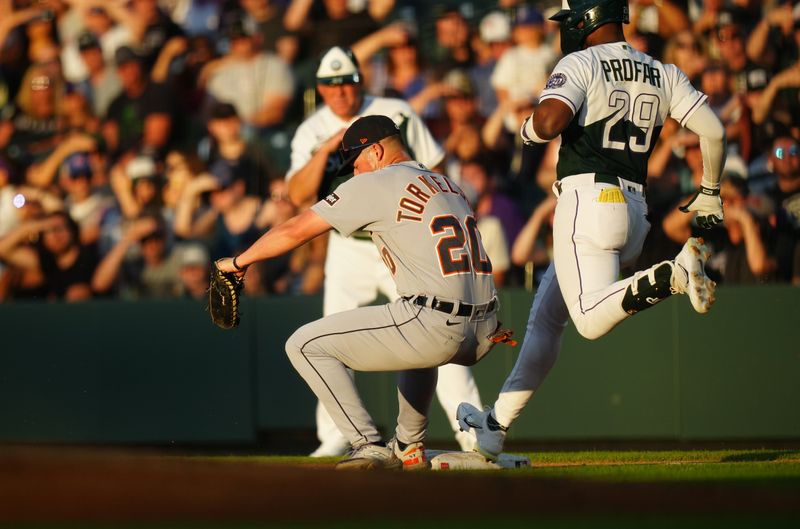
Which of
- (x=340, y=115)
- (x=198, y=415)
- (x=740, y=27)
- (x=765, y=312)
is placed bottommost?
(x=198, y=415)

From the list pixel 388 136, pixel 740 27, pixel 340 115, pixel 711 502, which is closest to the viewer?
pixel 711 502

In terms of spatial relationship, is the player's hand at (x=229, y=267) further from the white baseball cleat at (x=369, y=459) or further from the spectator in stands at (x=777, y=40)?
the spectator in stands at (x=777, y=40)

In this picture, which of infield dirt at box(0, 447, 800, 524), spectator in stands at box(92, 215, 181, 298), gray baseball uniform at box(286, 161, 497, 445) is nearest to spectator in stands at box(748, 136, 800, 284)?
gray baseball uniform at box(286, 161, 497, 445)

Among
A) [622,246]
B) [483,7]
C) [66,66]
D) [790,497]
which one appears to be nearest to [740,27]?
[483,7]

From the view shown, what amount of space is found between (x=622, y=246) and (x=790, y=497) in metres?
1.69

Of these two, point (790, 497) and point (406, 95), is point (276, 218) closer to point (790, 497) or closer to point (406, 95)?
point (406, 95)

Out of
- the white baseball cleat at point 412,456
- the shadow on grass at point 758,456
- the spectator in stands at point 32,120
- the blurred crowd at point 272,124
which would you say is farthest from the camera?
the spectator in stands at point 32,120

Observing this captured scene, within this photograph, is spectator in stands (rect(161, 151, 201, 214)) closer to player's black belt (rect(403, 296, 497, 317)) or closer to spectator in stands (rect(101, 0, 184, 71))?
spectator in stands (rect(101, 0, 184, 71))

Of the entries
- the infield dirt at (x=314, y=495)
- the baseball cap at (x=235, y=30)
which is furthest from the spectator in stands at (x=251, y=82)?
the infield dirt at (x=314, y=495)

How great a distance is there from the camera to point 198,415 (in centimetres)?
995

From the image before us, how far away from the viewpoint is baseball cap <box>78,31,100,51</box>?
1095 centimetres

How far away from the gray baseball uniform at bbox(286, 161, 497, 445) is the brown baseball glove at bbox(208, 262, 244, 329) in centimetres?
41

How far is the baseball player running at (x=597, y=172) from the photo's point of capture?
575 cm

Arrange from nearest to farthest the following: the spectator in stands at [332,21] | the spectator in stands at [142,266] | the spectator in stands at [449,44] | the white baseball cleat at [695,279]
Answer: the white baseball cleat at [695,279], the spectator in stands at [449,44], the spectator in stands at [332,21], the spectator in stands at [142,266]
